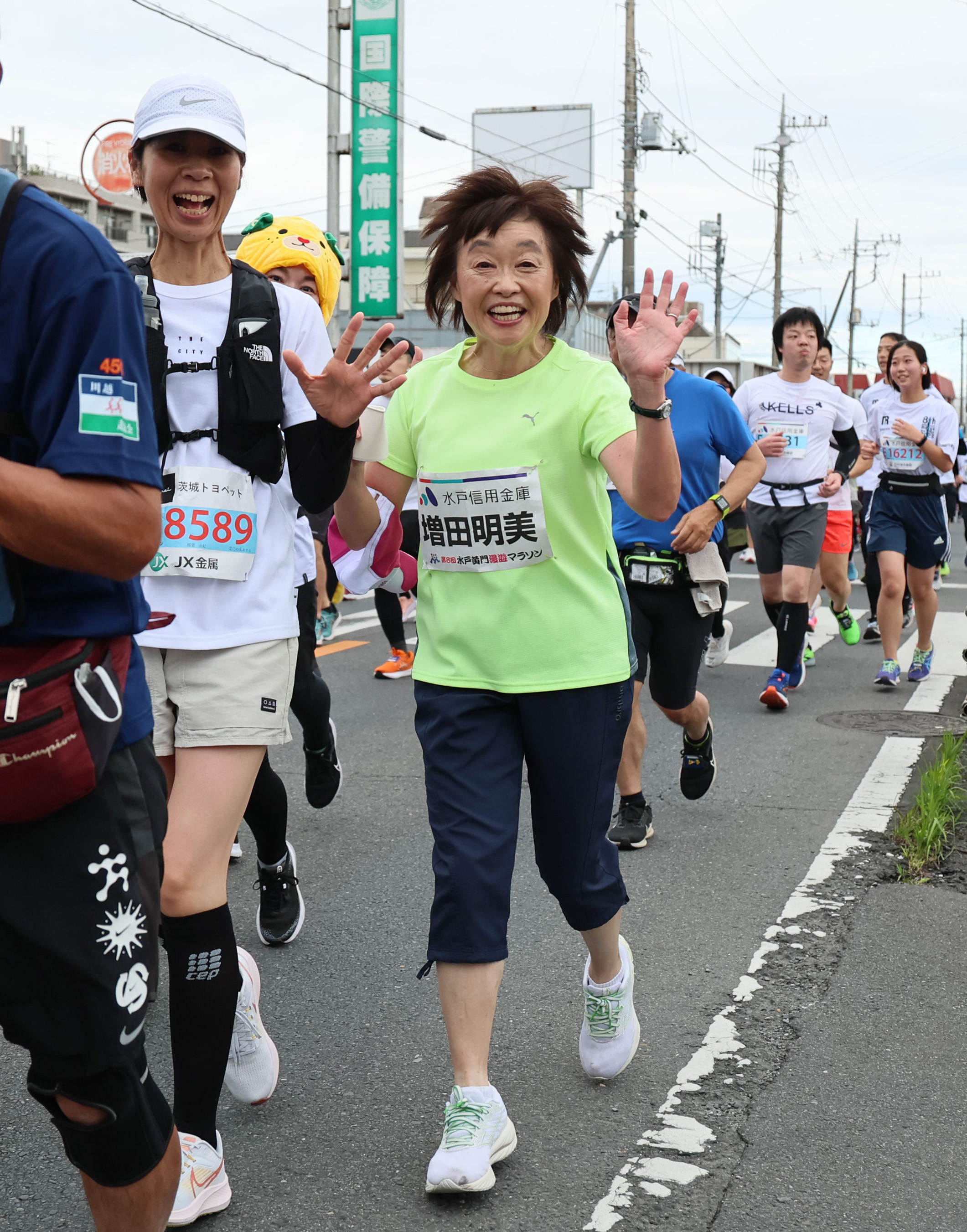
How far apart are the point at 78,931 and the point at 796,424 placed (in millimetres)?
7011

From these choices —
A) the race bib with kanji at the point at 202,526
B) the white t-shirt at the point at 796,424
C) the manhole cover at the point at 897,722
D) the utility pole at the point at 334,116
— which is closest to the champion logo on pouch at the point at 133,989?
the race bib with kanji at the point at 202,526

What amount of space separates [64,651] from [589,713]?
1.38 metres

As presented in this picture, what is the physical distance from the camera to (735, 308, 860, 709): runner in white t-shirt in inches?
318

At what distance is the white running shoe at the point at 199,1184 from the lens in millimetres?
2564

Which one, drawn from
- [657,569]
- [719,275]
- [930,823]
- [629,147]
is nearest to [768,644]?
[930,823]

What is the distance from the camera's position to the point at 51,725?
1.76 metres

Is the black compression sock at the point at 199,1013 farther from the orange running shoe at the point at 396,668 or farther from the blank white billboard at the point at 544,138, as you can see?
the blank white billboard at the point at 544,138

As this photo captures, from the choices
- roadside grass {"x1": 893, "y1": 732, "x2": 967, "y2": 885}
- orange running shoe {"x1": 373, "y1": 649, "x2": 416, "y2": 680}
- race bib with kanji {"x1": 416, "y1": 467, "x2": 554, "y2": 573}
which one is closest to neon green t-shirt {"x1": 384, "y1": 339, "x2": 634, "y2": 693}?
race bib with kanji {"x1": 416, "y1": 467, "x2": 554, "y2": 573}

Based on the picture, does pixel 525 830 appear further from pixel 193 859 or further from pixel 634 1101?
pixel 193 859

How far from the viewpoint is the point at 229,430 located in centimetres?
280

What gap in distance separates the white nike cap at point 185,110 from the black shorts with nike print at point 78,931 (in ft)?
4.46

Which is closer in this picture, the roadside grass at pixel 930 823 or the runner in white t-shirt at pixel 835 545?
the roadside grass at pixel 930 823

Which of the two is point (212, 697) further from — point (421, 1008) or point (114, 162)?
point (114, 162)

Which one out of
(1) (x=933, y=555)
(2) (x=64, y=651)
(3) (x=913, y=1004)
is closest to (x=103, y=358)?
(2) (x=64, y=651)
